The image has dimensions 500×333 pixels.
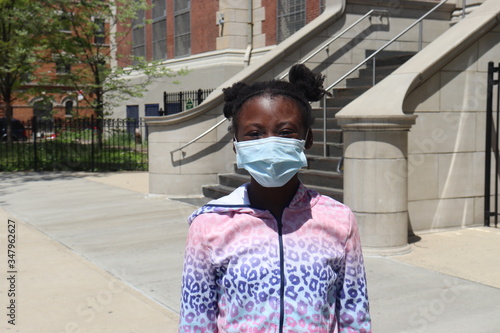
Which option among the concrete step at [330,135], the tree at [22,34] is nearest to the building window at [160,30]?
the tree at [22,34]

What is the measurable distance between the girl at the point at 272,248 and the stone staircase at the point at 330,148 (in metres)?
6.16

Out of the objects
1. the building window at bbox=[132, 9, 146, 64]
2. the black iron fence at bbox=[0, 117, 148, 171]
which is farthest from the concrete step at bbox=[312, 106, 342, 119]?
the building window at bbox=[132, 9, 146, 64]

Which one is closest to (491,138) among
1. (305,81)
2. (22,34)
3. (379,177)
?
(379,177)

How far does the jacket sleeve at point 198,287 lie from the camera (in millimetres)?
2076

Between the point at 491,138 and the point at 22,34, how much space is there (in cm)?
1433

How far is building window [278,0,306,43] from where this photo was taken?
20.3m

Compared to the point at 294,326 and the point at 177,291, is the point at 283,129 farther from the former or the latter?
the point at 177,291

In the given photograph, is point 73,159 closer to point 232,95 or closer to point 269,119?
point 232,95

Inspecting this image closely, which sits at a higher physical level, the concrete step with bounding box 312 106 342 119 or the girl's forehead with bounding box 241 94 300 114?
the concrete step with bounding box 312 106 342 119

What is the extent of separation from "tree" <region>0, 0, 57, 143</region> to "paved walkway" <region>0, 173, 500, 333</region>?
31.2 ft

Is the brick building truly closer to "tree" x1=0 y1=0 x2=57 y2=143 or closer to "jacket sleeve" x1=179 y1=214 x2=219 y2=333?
"tree" x1=0 y1=0 x2=57 y2=143

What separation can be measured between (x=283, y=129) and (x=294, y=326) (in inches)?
26.1

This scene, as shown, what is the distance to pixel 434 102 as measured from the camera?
317 inches

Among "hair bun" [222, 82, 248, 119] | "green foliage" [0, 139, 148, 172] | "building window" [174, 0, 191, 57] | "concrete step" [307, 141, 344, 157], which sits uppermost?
"building window" [174, 0, 191, 57]
